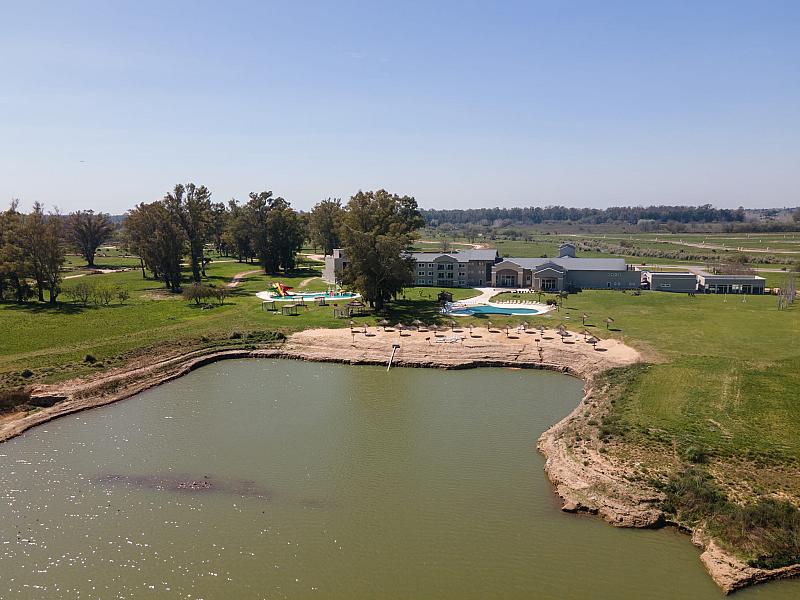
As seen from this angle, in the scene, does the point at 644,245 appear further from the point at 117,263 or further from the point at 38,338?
the point at 38,338

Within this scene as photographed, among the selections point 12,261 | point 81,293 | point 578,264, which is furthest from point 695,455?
point 12,261

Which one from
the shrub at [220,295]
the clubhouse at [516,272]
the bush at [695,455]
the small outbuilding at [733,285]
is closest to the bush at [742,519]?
the bush at [695,455]

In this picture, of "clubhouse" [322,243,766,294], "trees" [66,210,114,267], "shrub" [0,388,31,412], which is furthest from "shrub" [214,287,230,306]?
"trees" [66,210,114,267]

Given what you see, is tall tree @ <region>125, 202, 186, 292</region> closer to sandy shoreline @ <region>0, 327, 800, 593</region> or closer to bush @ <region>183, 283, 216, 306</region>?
bush @ <region>183, 283, 216, 306</region>

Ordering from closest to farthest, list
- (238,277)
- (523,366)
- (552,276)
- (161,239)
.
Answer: (523,366)
(552,276)
(161,239)
(238,277)

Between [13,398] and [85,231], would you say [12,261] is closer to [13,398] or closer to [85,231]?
[13,398]

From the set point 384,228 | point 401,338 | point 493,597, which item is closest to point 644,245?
point 384,228
